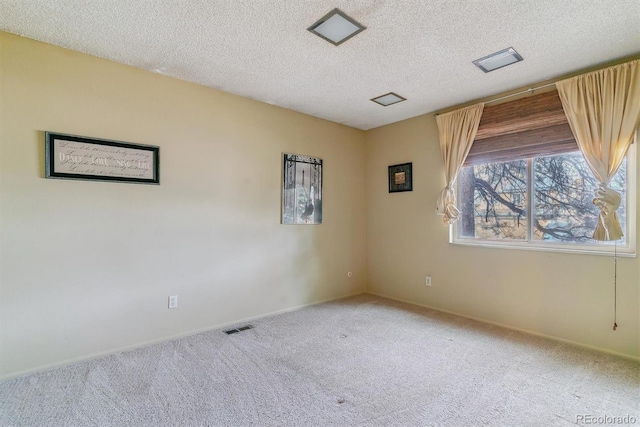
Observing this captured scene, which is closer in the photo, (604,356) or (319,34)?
(319,34)

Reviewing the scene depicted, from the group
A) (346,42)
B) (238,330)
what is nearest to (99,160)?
(238,330)

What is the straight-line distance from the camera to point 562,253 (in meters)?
2.81

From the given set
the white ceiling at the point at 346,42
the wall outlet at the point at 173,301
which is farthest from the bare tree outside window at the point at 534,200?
the wall outlet at the point at 173,301

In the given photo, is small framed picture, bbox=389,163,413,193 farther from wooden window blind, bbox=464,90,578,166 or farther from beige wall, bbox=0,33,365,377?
beige wall, bbox=0,33,365,377

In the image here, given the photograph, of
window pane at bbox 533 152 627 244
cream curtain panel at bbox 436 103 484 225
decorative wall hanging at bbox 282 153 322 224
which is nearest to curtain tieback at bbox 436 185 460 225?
cream curtain panel at bbox 436 103 484 225

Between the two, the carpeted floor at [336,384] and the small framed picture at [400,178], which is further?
the small framed picture at [400,178]

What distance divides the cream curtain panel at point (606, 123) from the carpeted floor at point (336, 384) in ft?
4.06

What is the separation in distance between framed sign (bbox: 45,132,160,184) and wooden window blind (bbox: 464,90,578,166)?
11.1 ft


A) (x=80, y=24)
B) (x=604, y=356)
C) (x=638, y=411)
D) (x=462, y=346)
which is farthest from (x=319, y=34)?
(x=604, y=356)

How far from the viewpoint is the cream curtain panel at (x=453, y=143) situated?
3.39 m

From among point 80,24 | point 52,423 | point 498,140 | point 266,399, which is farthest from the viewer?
point 498,140

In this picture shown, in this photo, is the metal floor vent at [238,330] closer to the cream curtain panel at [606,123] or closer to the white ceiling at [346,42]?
the white ceiling at [346,42]

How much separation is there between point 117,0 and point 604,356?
446 centimetres

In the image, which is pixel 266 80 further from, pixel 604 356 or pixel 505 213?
pixel 604 356
